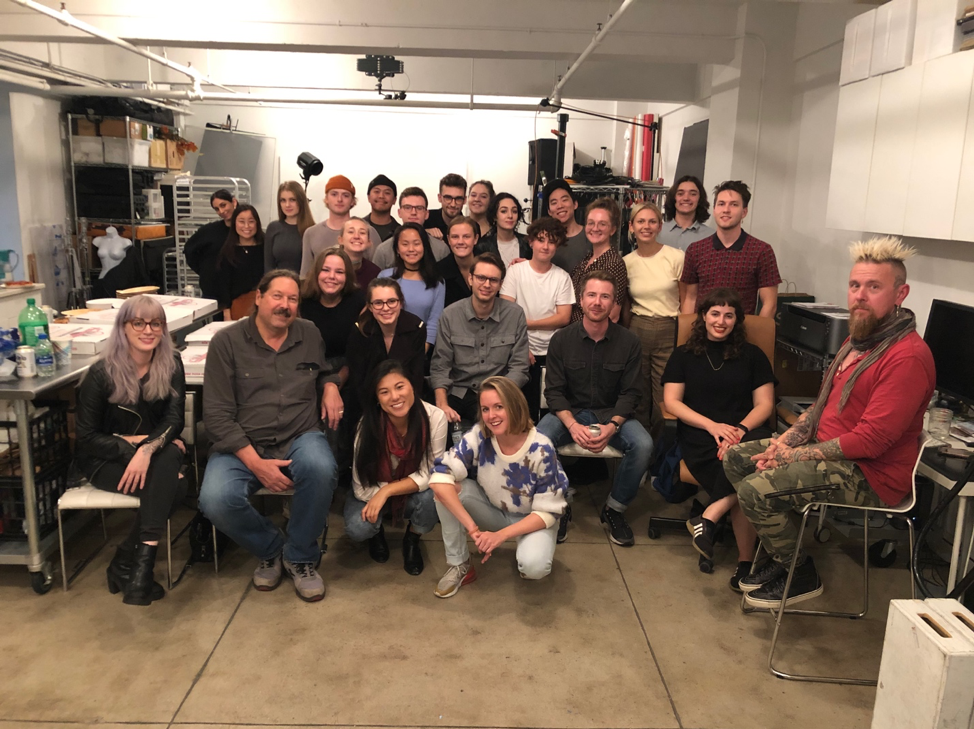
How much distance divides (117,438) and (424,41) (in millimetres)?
4162

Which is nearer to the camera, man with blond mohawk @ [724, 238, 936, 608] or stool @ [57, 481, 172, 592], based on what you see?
man with blond mohawk @ [724, 238, 936, 608]

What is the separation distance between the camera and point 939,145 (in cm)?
304

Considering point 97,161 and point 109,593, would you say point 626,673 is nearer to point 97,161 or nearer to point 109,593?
point 109,593

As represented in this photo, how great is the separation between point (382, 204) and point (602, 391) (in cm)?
196

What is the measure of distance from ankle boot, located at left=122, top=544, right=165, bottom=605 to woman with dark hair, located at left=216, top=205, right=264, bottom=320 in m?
2.15

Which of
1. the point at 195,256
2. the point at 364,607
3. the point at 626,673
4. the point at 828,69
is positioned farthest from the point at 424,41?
the point at 626,673

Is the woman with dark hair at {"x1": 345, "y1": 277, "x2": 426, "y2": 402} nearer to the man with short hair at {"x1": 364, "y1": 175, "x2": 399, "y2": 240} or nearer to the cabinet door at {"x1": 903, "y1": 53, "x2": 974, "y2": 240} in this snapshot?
the man with short hair at {"x1": 364, "y1": 175, "x2": 399, "y2": 240}

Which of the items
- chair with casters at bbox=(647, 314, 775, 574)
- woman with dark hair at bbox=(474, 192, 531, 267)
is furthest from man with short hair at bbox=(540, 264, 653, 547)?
woman with dark hair at bbox=(474, 192, 531, 267)

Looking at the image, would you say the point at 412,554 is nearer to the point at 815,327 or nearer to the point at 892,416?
the point at 892,416

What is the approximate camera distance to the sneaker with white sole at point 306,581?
286 centimetres

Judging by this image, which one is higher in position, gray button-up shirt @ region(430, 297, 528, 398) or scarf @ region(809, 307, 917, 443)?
scarf @ region(809, 307, 917, 443)

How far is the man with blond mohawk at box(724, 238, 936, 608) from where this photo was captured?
8.06ft

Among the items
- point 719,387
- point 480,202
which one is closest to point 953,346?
point 719,387

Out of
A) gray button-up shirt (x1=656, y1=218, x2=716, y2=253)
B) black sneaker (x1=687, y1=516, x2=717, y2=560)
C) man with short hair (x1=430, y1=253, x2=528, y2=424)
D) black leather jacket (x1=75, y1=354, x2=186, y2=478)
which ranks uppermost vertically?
gray button-up shirt (x1=656, y1=218, x2=716, y2=253)
